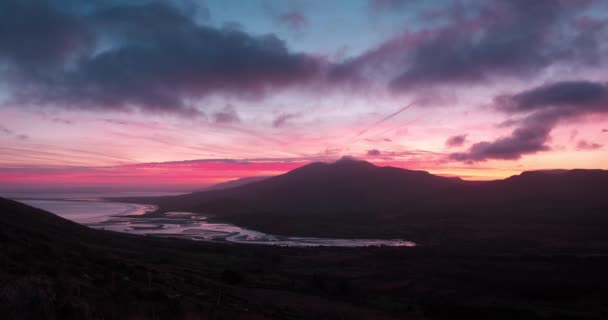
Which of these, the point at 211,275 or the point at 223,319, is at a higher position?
the point at 223,319

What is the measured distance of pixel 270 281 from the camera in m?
33.3

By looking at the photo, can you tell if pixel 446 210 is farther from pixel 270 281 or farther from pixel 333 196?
pixel 270 281

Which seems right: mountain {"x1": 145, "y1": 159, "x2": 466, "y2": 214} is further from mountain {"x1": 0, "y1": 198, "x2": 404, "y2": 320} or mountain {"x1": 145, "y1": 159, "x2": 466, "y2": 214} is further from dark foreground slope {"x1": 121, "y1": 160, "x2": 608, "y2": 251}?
mountain {"x1": 0, "y1": 198, "x2": 404, "y2": 320}

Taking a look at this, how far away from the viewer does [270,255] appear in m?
51.2

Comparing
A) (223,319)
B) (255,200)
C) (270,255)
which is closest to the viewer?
(223,319)

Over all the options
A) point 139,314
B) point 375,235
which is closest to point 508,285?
point 139,314

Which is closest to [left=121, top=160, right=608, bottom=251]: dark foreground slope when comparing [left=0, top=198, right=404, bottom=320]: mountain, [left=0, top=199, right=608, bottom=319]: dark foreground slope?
[left=0, top=199, right=608, bottom=319]: dark foreground slope

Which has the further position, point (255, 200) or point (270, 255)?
point (255, 200)

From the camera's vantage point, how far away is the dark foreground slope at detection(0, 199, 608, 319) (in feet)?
39.0

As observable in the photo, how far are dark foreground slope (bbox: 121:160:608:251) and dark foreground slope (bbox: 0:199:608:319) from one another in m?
20.1

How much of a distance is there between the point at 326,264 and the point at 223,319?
35.4m

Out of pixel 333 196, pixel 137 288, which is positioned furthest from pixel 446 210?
pixel 137 288

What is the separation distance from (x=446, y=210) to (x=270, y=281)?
96.0 metres

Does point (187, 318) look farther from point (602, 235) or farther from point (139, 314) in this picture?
point (602, 235)
